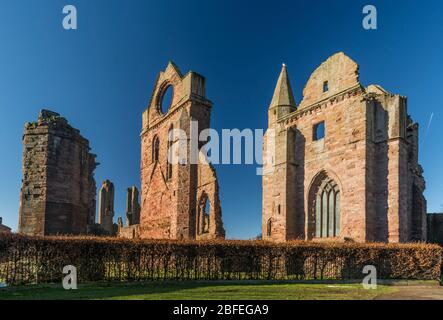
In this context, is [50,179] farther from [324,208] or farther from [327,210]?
[327,210]

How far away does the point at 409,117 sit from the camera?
23.0m

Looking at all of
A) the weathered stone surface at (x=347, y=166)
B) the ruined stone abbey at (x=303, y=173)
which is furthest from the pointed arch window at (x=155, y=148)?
the weathered stone surface at (x=347, y=166)

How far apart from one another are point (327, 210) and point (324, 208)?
8.6 inches

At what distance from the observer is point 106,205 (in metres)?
45.4

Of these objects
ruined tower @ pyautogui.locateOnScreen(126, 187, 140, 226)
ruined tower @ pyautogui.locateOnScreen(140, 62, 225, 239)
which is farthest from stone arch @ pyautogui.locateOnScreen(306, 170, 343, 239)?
ruined tower @ pyautogui.locateOnScreen(126, 187, 140, 226)

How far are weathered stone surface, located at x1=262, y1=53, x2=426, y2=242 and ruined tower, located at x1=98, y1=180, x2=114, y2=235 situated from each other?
28025 millimetres

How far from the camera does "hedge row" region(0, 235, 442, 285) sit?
37.1 feet

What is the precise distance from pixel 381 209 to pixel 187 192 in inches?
414

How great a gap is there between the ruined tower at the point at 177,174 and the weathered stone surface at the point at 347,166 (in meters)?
4.95

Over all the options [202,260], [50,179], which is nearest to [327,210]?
[202,260]

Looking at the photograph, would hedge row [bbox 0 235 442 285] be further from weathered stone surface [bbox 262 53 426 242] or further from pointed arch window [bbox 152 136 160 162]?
pointed arch window [bbox 152 136 160 162]
